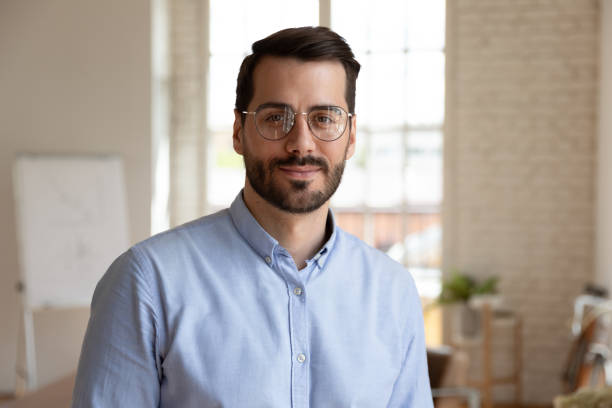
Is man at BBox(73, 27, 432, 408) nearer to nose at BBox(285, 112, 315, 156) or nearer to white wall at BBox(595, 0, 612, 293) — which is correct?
nose at BBox(285, 112, 315, 156)

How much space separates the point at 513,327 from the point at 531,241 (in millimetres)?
704

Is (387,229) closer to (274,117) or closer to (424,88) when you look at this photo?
(424,88)

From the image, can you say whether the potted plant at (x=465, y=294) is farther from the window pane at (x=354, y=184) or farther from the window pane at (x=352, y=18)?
the window pane at (x=352, y=18)

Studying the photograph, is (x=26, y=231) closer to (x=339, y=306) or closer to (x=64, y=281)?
(x=64, y=281)

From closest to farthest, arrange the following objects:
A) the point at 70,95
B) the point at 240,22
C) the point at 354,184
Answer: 1. the point at 70,95
2. the point at 354,184
3. the point at 240,22

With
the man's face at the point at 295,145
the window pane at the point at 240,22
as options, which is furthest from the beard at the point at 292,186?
the window pane at the point at 240,22

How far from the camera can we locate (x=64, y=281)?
15.4 ft

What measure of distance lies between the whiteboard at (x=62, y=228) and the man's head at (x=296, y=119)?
3.76m

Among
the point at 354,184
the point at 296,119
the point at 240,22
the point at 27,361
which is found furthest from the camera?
the point at 240,22

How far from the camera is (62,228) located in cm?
470

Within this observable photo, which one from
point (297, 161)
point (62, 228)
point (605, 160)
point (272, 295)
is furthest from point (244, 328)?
point (605, 160)

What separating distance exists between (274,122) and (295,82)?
82 mm

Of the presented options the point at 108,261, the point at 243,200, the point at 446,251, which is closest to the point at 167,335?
the point at 243,200

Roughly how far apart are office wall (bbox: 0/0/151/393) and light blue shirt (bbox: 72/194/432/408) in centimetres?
403
